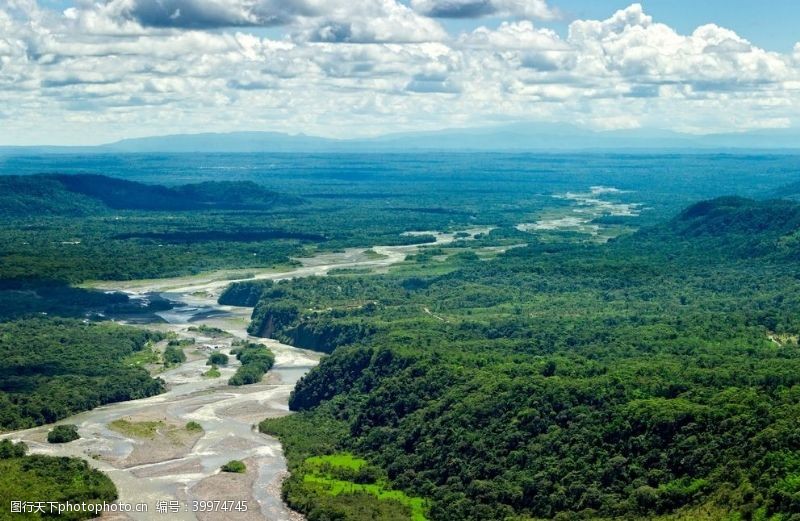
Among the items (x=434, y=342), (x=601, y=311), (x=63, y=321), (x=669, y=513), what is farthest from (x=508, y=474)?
(x=63, y=321)

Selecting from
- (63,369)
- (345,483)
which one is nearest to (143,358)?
(63,369)

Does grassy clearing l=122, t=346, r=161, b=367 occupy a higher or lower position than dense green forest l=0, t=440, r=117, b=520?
lower

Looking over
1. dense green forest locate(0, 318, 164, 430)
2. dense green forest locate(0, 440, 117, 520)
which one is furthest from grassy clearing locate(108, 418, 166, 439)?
dense green forest locate(0, 440, 117, 520)

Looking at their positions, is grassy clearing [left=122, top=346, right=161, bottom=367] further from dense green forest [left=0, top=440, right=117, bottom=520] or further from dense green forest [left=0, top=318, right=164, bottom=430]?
dense green forest [left=0, top=440, right=117, bottom=520]

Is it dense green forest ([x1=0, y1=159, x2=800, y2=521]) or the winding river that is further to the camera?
the winding river

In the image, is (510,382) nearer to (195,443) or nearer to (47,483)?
(195,443)

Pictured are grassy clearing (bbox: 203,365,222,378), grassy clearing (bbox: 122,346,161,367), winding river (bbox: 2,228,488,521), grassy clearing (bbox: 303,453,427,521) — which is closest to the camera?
grassy clearing (bbox: 303,453,427,521)
